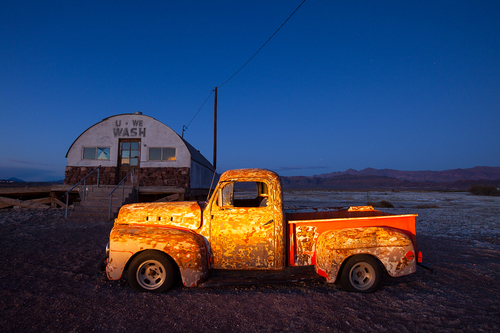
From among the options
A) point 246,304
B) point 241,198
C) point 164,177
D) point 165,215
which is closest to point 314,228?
point 246,304

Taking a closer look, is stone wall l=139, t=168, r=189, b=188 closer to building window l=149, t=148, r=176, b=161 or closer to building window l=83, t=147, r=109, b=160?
building window l=149, t=148, r=176, b=161

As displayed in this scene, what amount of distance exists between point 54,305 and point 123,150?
12.3m

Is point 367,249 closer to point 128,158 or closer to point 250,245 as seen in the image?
point 250,245

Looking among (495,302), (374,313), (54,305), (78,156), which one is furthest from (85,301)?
(78,156)

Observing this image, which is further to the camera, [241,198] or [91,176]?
[91,176]

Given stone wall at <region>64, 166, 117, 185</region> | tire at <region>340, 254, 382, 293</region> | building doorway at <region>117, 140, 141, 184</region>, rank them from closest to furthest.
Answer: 1. tire at <region>340, 254, 382, 293</region>
2. stone wall at <region>64, 166, 117, 185</region>
3. building doorway at <region>117, 140, 141, 184</region>

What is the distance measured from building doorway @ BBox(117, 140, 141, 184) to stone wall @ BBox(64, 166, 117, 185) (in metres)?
0.39

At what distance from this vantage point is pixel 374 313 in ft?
11.1

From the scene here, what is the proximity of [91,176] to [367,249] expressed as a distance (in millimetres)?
14684

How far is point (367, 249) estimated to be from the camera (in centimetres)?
393

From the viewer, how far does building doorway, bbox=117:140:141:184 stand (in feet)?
47.7

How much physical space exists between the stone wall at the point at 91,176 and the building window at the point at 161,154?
2.09m

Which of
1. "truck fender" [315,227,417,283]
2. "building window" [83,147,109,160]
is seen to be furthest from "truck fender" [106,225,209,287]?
"building window" [83,147,109,160]

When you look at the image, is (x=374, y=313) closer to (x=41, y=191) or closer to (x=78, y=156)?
(x=78, y=156)
